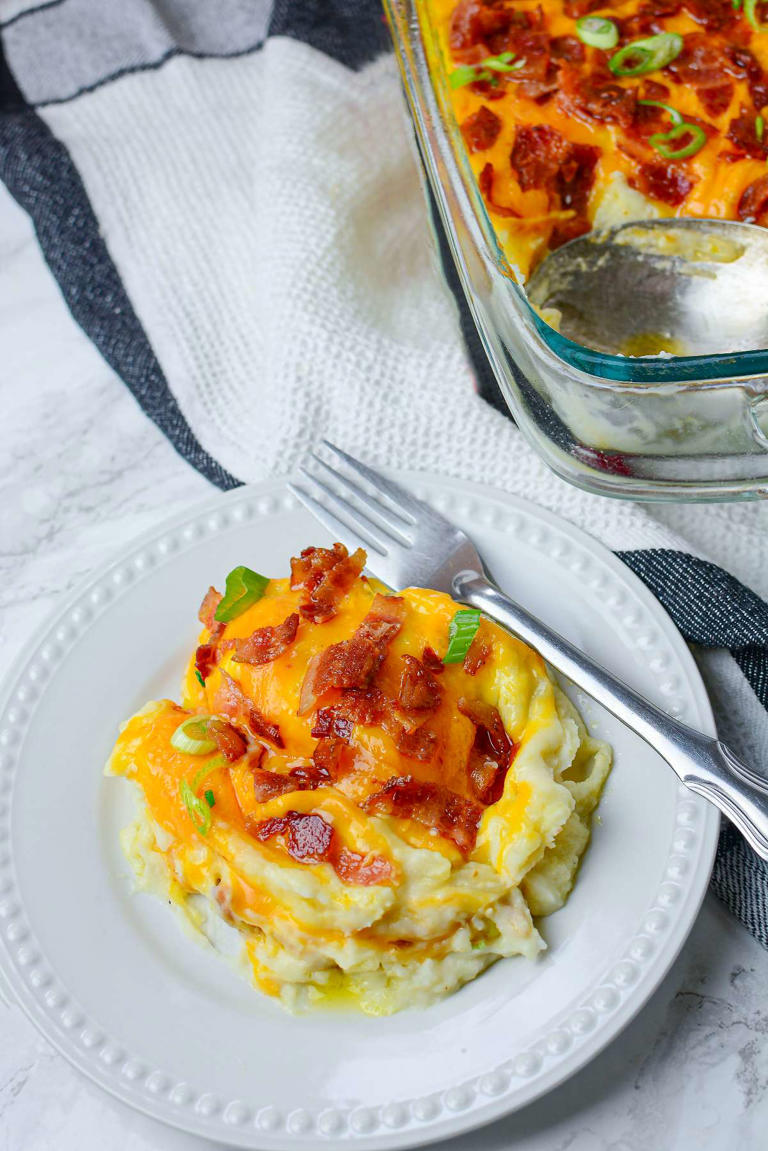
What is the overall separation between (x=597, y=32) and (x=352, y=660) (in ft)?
5.96

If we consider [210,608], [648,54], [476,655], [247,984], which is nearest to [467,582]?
[476,655]

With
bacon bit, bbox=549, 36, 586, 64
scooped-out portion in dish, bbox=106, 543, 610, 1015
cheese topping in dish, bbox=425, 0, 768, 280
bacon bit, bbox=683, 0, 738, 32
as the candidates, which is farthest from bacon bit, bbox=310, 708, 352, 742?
bacon bit, bbox=683, 0, 738, 32

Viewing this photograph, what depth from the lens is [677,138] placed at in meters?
2.83

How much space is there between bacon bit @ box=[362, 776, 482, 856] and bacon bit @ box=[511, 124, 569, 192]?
60.9 inches

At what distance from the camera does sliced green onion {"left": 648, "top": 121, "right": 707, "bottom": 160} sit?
9.23 feet

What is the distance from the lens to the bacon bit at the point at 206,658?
222 centimetres

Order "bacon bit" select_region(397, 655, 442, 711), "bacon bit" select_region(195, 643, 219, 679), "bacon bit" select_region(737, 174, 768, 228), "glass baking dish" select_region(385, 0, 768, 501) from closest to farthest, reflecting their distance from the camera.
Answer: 1. "bacon bit" select_region(397, 655, 442, 711)
2. "glass baking dish" select_region(385, 0, 768, 501)
3. "bacon bit" select_region(195, 643, 219, 679)
4. "bacon bit" select_region(737, 174, 768, 228)

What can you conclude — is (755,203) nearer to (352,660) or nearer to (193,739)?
(352,660)

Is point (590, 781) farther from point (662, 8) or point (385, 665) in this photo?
point (662, 8)

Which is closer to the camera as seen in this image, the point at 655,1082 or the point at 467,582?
the point at 655,1082

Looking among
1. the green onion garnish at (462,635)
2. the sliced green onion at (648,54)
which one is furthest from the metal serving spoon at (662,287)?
the green onion garnish at (462,635)

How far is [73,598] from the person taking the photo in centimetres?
246

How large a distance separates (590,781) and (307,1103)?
0.69 m

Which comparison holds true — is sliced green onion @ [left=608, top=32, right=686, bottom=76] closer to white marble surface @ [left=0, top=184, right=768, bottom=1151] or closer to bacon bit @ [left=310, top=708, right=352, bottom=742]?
white marble surface @ [left=0, top=184, right=768, bottom=1151]
